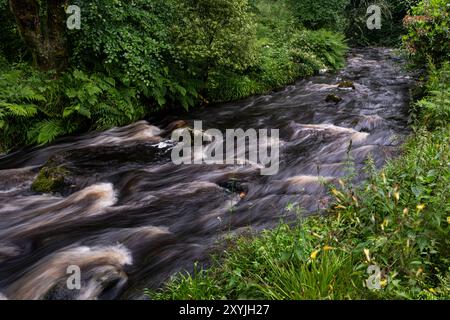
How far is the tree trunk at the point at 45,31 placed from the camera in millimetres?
9099

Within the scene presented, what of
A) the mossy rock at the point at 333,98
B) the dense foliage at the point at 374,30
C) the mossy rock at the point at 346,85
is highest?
the dense foliage at the point at 374,30

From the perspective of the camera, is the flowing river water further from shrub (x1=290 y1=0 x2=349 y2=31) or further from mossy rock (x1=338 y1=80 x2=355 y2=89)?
shrub (x1=290 y1=0 x2=349 y2=31)

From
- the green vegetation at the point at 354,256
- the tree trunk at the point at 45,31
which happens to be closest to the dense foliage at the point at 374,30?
the tree trunk at the point at 45,31

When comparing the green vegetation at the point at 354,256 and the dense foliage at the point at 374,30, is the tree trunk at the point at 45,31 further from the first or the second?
the dense foliage at the point at 374,30

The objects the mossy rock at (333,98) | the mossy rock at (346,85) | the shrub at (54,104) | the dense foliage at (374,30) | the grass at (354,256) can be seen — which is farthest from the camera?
the dense foliage at (374,30)

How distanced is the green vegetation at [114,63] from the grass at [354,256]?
236 inches

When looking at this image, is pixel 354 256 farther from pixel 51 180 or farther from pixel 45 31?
pixel 45 31

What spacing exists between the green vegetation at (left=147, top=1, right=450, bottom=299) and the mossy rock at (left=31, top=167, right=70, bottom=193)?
336cm

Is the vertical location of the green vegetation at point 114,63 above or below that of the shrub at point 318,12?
below

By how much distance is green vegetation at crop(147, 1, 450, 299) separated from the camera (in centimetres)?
346

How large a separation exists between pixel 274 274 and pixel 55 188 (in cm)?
454

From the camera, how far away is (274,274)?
12.3 feet
